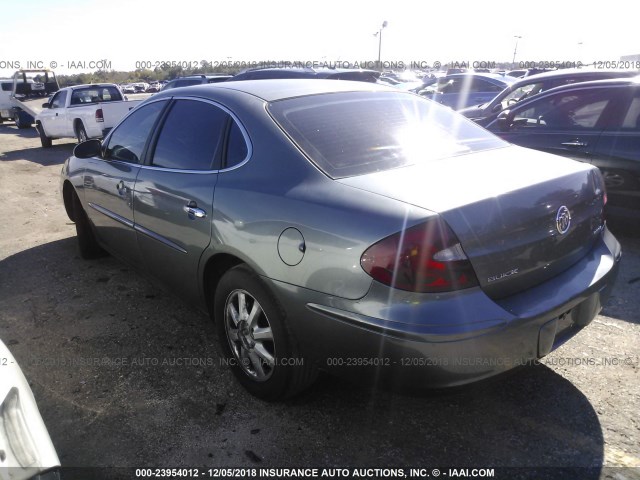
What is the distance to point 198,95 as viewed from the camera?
10.6ft

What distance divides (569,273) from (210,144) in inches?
80.4

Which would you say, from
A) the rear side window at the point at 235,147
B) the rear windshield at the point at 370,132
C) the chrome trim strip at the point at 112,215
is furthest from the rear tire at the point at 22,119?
the rear windshield at the point at 370,132

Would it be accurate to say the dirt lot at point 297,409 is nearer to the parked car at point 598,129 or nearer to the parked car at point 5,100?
the parked car at point 598,129

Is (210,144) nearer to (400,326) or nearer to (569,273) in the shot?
(400,326)

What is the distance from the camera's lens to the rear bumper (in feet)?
6.42

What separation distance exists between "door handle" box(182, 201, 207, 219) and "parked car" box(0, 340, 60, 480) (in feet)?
3.99

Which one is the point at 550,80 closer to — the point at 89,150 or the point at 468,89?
the point at 468,89

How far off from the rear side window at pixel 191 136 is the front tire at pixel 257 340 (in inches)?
29.0

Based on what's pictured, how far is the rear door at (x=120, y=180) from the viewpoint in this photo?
3604mm

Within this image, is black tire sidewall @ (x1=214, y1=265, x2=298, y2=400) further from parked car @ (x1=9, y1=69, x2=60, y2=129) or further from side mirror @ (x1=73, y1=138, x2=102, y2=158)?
parked car @ (x1=9, y1=69, x2=60, y2=129)

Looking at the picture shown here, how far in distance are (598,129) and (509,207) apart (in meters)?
3.47

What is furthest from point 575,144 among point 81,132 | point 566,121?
point 81,132

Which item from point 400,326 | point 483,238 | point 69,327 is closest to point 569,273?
point 483,238

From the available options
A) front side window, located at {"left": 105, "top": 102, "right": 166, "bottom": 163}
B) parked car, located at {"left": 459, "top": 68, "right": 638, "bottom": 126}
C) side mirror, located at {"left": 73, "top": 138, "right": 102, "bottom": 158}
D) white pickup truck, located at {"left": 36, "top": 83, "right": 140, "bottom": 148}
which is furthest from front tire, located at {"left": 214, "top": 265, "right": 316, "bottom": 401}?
white pickup truck, located at {"left": 36, "top": 83, "right": 140, "bottom": 148}
